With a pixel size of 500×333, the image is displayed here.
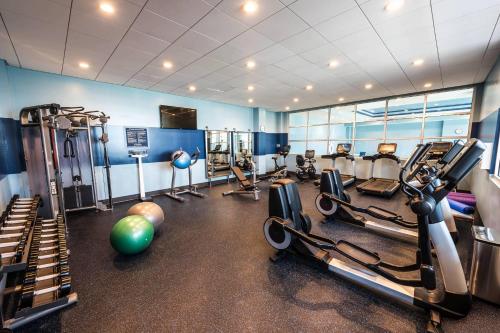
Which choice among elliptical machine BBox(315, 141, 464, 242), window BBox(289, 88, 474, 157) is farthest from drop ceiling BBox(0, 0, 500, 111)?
window BBox(289, 88, 474, 157)

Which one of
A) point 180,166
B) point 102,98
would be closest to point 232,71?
point 180,166

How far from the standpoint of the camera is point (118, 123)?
4.82 metres

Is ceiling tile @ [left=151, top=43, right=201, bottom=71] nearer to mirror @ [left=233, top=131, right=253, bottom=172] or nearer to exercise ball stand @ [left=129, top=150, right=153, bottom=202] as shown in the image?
exercise ball stand @ [left=129, top=150, right=153, bottom=202]

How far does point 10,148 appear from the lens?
3443mm

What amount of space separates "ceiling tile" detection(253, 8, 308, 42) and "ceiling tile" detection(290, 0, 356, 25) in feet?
0.32

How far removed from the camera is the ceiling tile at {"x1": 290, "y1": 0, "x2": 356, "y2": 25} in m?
2.03

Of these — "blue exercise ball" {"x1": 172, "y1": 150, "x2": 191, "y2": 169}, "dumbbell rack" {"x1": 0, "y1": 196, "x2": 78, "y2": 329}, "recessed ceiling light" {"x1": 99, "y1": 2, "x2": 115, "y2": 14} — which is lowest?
"dumbbell rack" {"x1": 0, "y1": 196, "x2": 78, "y2": 329}

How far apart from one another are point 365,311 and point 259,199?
354 cm

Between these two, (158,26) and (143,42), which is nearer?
(158,26)

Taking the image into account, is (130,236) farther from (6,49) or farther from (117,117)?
(117,117)

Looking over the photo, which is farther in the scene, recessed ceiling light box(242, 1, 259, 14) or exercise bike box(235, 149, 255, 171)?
exercise bike box(235, 149, 255, 171)

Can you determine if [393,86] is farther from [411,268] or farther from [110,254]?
[110,254]

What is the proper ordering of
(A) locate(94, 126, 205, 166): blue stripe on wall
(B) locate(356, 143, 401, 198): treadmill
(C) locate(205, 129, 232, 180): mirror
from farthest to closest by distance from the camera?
(C) locate(205, 129, 232, 180): mirror → (B) locate(356, 143, 401, 198): treadmill → (A) locate(94, 126, 205, 166): blue stripe on wall

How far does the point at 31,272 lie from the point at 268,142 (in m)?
7.91
